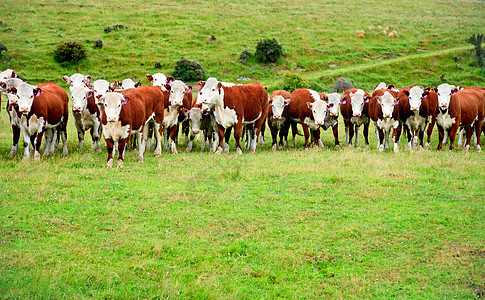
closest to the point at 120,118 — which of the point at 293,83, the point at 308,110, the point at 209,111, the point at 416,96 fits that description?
the point at 209,111

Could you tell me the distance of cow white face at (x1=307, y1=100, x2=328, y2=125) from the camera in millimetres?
17125

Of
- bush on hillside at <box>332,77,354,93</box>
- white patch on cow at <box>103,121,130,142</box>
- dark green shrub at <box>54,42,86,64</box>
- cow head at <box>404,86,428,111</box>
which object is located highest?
cow head at <box>404,86,428,111</box>

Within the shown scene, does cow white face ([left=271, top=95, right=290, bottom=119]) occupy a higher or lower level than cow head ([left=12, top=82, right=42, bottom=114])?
lower

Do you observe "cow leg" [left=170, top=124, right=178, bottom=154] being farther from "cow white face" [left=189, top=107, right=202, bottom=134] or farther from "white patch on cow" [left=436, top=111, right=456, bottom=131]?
"white patch on cow" [left=436, top=111, right=456, bottom=131]

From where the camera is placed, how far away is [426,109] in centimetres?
1684

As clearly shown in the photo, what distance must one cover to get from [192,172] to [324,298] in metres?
6.74

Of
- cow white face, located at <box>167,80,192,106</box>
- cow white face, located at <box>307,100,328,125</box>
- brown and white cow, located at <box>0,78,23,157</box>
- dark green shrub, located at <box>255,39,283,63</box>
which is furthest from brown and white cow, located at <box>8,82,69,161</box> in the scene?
dark green shrub, located at <box>255,39,283,63</box>

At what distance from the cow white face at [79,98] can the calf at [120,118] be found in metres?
1.70

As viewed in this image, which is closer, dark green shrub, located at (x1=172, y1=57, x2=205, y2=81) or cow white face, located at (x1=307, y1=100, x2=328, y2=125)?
cow white face, located at (x1=307, y1=100, x2=328, y2=125)

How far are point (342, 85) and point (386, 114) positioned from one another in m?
23.8

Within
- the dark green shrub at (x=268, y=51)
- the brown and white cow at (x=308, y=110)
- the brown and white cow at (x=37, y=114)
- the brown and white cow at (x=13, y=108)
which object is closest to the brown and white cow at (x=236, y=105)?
the brown and white cow at (x=308, y=110)

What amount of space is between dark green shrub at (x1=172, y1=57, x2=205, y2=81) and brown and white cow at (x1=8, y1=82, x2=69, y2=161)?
2689cm

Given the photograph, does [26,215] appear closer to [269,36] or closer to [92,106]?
[92,106]

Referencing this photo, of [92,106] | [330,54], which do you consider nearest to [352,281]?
[92,106]
